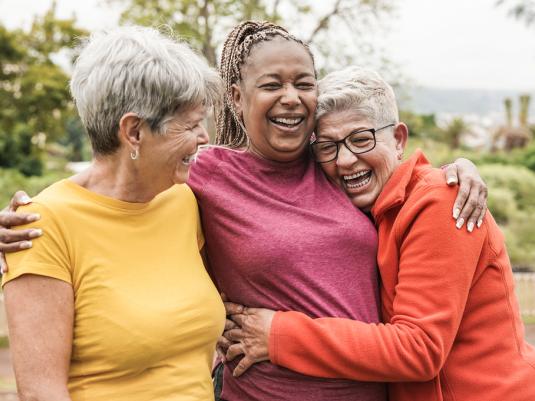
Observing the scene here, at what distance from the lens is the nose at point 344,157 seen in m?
2.43

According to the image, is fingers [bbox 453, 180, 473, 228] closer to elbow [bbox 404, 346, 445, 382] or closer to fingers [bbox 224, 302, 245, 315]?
elbow [bbox 404, 346, 445, 382]

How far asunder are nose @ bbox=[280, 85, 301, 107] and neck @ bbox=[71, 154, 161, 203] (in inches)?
24.3

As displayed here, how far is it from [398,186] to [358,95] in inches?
15.2

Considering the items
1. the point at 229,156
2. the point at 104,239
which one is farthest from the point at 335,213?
the point at 104,239

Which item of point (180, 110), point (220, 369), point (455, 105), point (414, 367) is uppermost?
point (180, 110)

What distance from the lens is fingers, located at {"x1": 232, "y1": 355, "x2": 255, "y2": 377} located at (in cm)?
228

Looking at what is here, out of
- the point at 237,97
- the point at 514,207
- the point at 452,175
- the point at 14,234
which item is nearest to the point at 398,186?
the point at 452,175

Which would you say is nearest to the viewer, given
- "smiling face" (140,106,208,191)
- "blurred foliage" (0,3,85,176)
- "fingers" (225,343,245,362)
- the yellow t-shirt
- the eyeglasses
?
the yellow t-shirt

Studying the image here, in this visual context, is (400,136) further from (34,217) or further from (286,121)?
(34,217)

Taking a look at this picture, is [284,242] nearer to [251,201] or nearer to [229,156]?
[251,201]

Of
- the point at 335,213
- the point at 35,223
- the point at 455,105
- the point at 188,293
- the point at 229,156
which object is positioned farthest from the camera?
the point at 455,105

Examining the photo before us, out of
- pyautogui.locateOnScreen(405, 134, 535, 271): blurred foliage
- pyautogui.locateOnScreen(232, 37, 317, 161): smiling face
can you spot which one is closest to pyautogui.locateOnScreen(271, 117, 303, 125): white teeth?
pyautogui.locateOnScreen(232, 37, 317, 161): smiling face

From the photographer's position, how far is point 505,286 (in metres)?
2.23

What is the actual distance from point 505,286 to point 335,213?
0.64 metres
